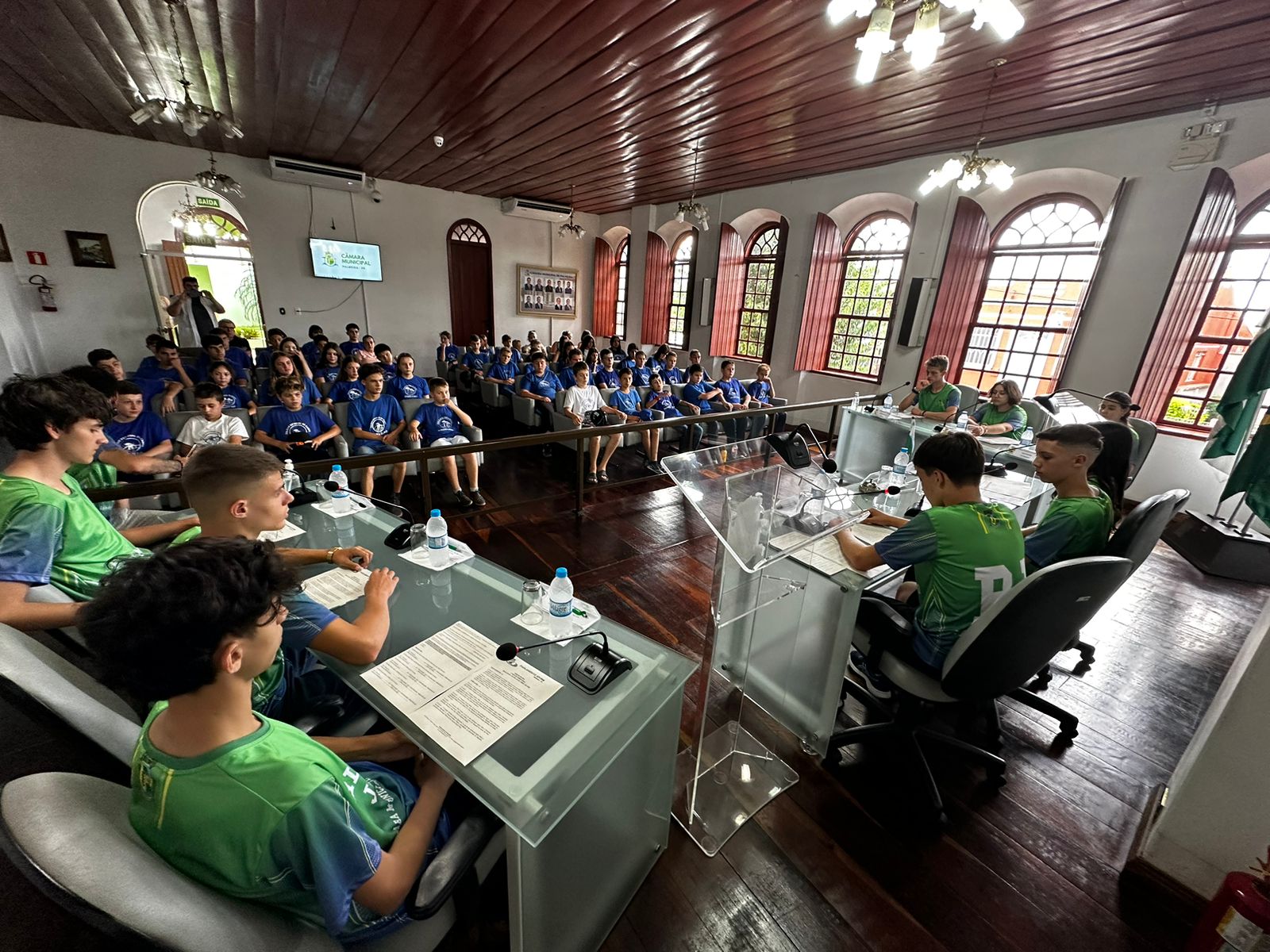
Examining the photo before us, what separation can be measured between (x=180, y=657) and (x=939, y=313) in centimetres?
666

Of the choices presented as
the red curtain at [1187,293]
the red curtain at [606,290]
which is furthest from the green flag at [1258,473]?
the red curtain at [606,290]

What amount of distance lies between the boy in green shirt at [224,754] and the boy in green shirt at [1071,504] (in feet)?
7.34

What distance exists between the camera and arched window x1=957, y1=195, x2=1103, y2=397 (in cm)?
472

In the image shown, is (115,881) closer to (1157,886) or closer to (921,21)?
(1157,886)

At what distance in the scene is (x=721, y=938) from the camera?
1.29m

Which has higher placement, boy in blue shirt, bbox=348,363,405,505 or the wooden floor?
boy in blue shirt, bbox=348,363,405,505

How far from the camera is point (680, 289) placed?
8805 mm

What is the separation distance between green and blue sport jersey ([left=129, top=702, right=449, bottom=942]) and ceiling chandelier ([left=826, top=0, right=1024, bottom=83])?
2.67 metres

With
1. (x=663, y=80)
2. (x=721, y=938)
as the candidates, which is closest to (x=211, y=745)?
(x=721, y=938)

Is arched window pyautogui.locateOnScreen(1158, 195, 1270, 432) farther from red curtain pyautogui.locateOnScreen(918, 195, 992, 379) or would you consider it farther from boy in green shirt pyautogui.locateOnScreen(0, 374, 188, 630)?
boy in green shirt pyautogui.locateOnScreen(0, 374, 188, 630)

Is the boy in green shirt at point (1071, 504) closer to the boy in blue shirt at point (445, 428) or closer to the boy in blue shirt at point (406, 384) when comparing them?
the boy in blue shirt at point (445, 428)

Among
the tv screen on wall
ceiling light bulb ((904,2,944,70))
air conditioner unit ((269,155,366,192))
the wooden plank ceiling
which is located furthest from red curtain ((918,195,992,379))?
the tv screen on wall

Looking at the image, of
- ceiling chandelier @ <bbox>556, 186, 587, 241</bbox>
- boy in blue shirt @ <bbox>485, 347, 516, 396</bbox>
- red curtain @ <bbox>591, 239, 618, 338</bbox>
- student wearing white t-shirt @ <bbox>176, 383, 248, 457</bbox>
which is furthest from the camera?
red curtain @ <bbox>591, 239, 618, 338</bbox>

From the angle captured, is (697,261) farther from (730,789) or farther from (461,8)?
(730,789)
